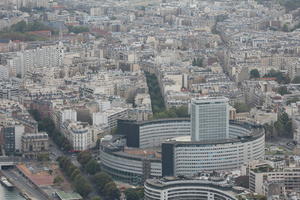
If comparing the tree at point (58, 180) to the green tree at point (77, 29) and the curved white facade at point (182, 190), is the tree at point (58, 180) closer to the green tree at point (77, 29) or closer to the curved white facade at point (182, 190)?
the curved white facade at point (182, 190)

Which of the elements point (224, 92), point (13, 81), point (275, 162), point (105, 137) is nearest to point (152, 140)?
point (105, 137)

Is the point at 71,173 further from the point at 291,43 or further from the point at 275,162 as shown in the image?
the point at 291,43

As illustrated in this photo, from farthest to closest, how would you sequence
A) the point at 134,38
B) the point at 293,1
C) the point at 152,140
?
the point at 293,1
the point at 134,38
the point at 152,140

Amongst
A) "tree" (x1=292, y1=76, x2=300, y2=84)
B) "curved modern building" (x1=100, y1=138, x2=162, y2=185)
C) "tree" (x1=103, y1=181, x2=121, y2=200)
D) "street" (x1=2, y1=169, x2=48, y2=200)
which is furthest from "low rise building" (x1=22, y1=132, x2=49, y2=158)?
"tree" (x1=292, y1=76, x2=300, y2=84)

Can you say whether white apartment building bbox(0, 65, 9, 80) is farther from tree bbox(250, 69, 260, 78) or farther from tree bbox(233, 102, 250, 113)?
tree bbox(233, 102, 250, 113)

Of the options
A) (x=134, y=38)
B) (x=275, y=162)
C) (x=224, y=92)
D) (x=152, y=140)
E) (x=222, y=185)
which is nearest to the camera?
(x=222, y=185)

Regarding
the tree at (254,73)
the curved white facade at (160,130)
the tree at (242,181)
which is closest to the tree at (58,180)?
the curved white facade at (160,130)
